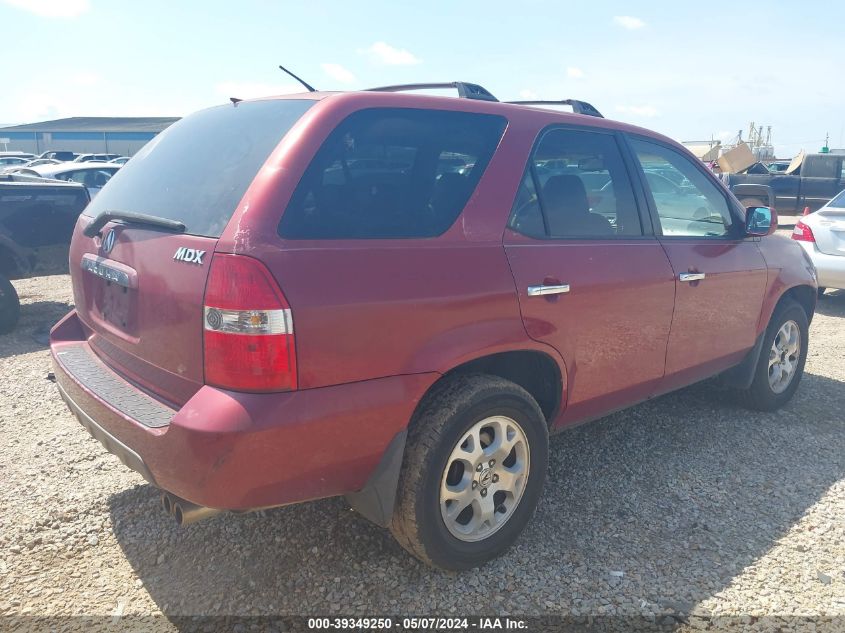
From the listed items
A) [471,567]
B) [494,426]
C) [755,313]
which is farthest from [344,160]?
[755,313]

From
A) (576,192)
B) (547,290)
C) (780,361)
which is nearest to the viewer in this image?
(547,290)

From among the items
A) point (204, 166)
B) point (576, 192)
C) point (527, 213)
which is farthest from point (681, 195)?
point (204, 166)

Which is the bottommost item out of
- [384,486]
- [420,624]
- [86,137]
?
[420,624]

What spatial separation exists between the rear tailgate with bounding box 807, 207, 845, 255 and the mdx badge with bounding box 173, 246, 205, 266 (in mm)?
7824

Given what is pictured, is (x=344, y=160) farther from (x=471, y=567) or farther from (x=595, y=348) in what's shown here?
(x=471, y=567)

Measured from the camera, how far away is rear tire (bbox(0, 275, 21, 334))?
20.4 ft

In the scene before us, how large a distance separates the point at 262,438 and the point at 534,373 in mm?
1429

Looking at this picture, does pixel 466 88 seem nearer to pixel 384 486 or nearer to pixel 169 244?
pixel 169 244

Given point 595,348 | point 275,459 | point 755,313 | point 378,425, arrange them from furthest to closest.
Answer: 1. point 755,313
2. point 595,348
3. point 378,425
4. point 275,459

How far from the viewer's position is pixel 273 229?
2.04 m

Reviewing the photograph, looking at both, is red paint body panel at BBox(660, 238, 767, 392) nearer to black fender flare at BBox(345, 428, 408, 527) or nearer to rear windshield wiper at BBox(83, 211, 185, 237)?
black fender flare at BBox(345, 428, 408, 527)

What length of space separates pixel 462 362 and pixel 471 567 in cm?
89

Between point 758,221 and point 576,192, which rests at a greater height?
point 576,192

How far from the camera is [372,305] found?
2.15 metres
